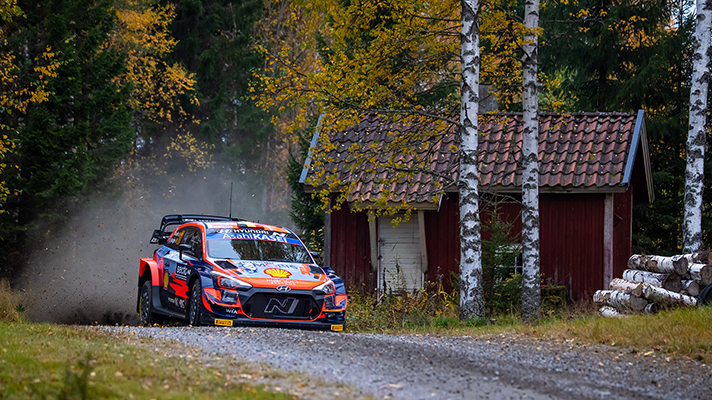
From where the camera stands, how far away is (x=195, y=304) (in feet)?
35.8

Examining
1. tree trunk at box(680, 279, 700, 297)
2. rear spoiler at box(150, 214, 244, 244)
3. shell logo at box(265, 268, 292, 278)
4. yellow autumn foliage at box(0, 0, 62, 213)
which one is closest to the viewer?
shell logo at box(265, 268, 292, 278)

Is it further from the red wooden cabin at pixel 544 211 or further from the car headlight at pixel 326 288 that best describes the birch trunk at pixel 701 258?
the car headlight at pixel 326 288

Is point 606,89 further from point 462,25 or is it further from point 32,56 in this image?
point 32,56

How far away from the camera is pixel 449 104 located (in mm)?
14211

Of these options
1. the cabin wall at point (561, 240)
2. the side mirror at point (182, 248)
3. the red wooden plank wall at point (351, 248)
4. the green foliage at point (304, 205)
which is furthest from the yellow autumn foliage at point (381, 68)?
the green foliage at point (304, 205)

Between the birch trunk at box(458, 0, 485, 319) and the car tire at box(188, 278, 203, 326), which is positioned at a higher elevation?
the birch trunk at box(458, 0, 485, 319)

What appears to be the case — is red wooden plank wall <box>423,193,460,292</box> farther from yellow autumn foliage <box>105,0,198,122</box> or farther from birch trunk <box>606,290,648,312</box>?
yellow autumn foliage <box>105,0,198,122</box>

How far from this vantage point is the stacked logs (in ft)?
37.8

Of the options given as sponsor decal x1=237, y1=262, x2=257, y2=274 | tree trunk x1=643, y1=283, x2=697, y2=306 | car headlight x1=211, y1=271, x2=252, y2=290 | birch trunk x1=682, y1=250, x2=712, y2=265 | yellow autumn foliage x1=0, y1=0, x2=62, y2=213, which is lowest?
tree trunk x1=643, y1=283, x2=697, y2=306

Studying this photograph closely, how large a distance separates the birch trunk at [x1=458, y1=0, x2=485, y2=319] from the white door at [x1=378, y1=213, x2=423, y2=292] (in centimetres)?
523

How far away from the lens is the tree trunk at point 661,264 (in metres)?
11.8

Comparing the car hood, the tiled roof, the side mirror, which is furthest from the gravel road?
the tiled roof

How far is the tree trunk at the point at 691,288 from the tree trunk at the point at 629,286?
644 millimetres

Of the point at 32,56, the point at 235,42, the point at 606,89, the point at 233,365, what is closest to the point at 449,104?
the point at 233,365
